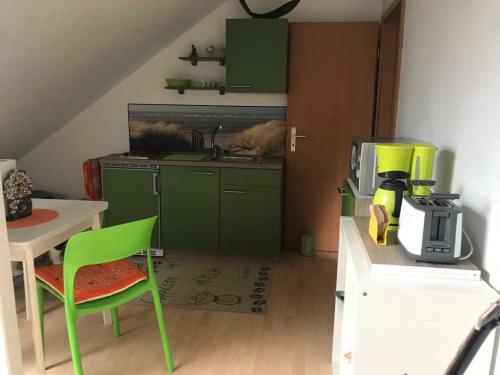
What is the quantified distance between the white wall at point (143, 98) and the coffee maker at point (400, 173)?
2069mm

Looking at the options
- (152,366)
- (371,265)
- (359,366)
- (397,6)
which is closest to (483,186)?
(371,265)

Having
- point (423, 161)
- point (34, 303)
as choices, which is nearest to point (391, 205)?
point (423, 161)

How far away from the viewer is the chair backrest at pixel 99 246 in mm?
1758

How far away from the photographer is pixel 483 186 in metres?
1.43

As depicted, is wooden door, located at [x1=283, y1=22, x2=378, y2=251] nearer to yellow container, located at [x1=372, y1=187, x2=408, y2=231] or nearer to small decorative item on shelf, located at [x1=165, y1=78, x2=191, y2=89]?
small decorative item on shelf, located at [x1=165, y1=78, x2=191, y2=89]

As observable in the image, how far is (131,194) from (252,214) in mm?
1050

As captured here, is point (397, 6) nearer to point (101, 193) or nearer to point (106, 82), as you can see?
point (106, 82)

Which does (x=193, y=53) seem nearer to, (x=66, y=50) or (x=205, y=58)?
(x=205, y=58)

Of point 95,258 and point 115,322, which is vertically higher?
point 95,258

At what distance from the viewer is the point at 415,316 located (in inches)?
51.4

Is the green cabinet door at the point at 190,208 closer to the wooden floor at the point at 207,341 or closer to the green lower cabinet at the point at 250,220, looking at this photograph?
the green lower cabinet at the point at 250,220

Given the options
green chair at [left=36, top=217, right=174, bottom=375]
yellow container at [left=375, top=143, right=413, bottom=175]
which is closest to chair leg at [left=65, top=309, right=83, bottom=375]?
green chair at [left=36, top=217, right=174, bottom=375]

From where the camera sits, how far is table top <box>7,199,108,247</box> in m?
1.81

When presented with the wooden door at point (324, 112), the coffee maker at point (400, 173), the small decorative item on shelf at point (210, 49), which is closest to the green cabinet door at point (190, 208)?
the wooden door at point (324, 112)
